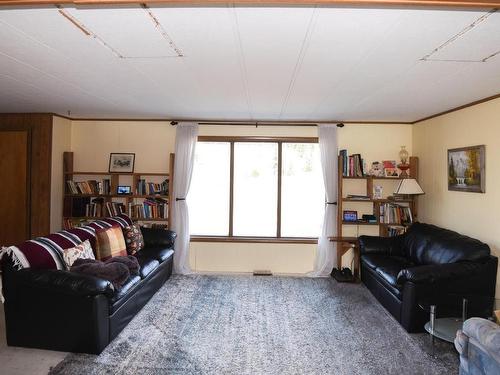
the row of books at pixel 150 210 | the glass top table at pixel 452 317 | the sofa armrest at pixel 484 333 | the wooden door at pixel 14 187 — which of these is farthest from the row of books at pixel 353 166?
the wooden door at pixel 14 187

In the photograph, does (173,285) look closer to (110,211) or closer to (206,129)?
(110,211)

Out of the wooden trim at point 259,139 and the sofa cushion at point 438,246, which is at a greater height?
the wooden trim at point 259,139

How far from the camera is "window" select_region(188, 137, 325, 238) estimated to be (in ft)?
18.1

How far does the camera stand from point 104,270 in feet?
10.2

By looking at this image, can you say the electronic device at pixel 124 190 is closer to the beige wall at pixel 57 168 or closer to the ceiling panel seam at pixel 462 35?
the beige wall at pixel 57 168

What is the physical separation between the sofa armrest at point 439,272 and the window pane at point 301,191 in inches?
86.8

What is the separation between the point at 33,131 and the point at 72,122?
2.09 feet

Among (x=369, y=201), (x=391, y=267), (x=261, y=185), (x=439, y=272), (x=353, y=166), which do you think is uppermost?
(x=353, y=166)

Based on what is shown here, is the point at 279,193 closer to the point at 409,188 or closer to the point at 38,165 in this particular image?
the point at 409,188

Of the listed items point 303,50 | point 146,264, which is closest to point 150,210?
point 146,264

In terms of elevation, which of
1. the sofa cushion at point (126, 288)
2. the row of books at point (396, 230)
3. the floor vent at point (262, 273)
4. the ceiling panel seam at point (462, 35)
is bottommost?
the floor vent at point (262, 273)

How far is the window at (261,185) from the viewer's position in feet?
18.1

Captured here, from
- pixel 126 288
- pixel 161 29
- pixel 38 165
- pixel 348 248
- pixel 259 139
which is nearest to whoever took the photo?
pixel 161 29

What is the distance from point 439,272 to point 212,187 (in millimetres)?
3412
